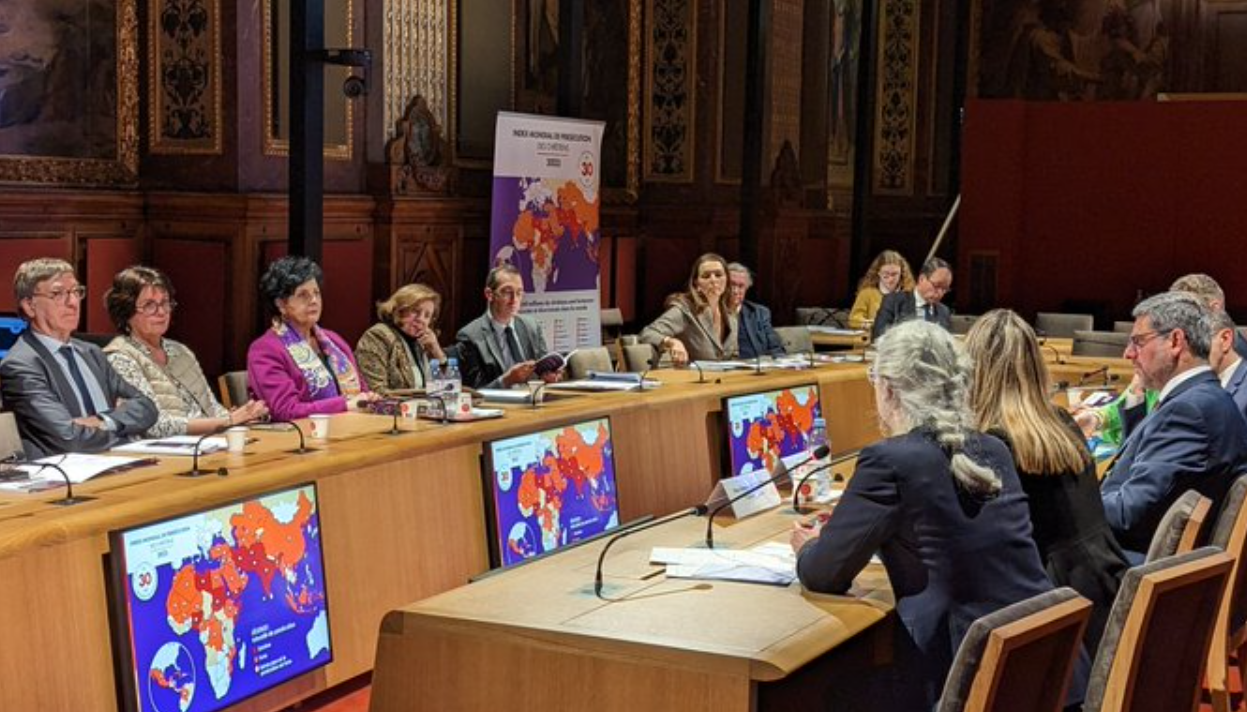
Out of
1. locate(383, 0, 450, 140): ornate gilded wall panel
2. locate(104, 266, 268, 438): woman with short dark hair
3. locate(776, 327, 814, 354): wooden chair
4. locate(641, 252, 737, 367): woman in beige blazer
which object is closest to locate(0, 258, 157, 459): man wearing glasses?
locate(104, 266, 268, 438): woman with short dark hair

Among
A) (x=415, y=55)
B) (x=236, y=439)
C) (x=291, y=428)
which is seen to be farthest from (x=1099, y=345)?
(x=236, y=439)

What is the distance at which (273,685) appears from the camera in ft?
13.9

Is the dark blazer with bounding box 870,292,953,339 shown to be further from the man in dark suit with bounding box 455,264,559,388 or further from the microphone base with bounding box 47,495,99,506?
the microphone base with bounding box 47,495,99,506

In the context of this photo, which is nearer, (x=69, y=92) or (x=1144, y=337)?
(x=1144, y=337)

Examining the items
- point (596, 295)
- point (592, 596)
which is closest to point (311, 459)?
point (592, 596)

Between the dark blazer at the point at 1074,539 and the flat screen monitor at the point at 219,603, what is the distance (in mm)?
1857

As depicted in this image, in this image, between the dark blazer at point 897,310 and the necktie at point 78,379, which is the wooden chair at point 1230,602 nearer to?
the necktie at point 78,379

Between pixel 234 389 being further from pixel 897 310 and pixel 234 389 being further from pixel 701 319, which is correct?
pixel 897 310

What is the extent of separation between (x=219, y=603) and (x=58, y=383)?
153 centimetres

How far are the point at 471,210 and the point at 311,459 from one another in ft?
23.8

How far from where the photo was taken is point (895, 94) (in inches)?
674

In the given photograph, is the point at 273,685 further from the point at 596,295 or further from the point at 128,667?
the point at 596,295

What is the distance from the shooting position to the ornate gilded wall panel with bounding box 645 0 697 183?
13.7 metres

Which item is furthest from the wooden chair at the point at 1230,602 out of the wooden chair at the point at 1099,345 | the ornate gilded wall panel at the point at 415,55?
the ornate gilded wall panel at the point at 415,55
